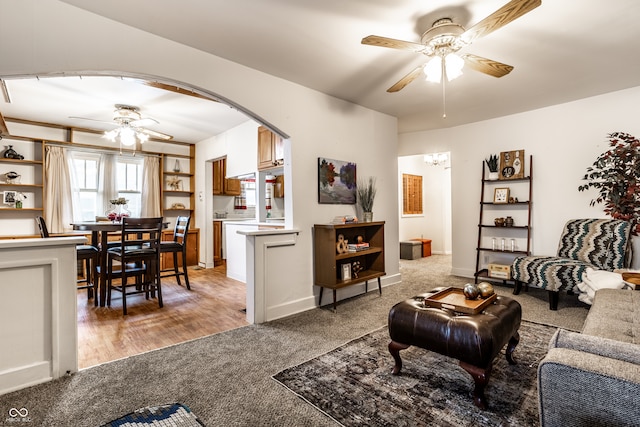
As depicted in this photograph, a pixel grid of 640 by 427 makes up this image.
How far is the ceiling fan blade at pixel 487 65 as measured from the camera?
Answer: 227 centimetres

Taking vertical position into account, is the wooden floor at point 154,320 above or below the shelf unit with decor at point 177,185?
below

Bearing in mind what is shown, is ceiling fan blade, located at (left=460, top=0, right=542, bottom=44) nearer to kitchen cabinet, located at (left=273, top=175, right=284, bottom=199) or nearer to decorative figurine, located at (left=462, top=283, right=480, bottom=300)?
decorative figurine, located at (left=462, top=283, right=480, bottom=300)

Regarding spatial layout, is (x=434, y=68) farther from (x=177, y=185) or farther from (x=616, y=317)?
(x=177, y=185)

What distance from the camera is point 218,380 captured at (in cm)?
201

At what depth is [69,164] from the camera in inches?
209

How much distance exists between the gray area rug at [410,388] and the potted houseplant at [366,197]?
1865mm

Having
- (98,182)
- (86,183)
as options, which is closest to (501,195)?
(98,182)

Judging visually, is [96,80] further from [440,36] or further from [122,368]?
[440,36]

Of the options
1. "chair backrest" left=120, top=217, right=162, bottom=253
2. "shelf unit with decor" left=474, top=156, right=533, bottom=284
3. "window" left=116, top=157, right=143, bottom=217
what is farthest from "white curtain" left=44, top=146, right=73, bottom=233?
"shelf unit with decor" left=474, top=156, right=533, bottom=284

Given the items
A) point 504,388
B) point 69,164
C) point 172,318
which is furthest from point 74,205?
point 504,388

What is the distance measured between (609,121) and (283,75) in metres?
4.07

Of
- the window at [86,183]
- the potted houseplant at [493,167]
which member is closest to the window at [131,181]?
the window at [86,183]

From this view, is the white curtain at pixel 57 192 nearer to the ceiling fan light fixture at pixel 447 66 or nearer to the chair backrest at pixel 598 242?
the ceiling fan light fixture at pixel 447 66

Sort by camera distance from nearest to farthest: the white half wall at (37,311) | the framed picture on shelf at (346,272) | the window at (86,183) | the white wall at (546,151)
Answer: the white half wall at (37,311) < the framed picture on shelf at (346,272) < the white wall at (546,151) < the window at (86,183)
